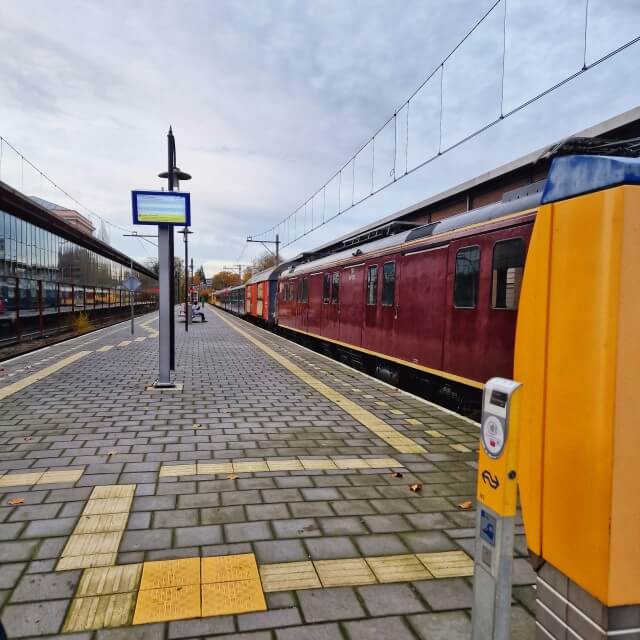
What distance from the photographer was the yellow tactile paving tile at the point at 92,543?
2.87 meters

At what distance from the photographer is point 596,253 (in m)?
1.63

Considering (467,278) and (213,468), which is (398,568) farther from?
(467,278)

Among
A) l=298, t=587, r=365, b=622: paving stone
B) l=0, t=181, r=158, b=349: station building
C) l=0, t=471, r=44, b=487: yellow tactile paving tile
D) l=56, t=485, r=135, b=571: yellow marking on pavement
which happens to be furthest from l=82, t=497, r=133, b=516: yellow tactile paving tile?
l=0, t=181, r=158, b=349: station building

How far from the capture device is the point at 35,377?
8578mm

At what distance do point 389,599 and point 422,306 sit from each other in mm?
5345

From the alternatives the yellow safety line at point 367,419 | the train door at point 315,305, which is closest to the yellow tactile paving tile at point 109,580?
the yellow safety line at point 367,419

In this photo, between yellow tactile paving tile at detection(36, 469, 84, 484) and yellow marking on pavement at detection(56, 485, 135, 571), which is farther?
yellow tactile paving tile at detection(36, 469, 84, 484)

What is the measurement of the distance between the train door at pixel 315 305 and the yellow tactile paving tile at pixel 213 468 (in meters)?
8.82

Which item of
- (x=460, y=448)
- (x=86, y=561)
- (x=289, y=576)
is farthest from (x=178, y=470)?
(x=460, y=448)

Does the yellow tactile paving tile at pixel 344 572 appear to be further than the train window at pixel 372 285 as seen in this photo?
No

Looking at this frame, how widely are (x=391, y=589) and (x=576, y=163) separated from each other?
2.21 meters

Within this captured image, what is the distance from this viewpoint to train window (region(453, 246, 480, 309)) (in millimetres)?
6160

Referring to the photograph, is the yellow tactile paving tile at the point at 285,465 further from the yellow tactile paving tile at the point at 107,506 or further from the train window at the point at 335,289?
the train window at the point at 335,289

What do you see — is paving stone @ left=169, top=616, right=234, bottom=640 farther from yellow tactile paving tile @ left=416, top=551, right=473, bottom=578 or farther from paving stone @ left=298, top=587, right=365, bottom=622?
yellow tactile paving tile @ left=416, top=551, right=473, bottom=578
